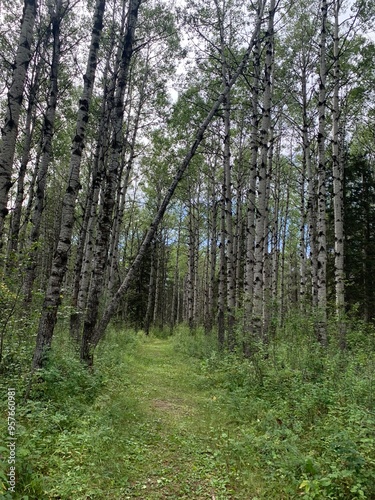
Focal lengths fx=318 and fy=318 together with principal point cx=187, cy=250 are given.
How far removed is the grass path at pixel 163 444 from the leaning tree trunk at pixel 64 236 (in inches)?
60.2

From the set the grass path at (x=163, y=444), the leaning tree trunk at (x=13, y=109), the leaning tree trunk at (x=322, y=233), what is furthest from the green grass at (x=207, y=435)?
the leaning tree trunk at (x=13, y=109)

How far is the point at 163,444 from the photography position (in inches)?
179

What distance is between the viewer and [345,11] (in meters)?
13.0

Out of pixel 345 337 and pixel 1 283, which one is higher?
pixel 1 283

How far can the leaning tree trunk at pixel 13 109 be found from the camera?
455cm

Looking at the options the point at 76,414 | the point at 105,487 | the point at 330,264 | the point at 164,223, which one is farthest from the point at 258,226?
the point at 164,223

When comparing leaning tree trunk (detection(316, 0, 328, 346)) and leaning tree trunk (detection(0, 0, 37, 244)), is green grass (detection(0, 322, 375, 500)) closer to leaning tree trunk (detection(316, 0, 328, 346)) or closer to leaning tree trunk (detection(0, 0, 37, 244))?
leaning tree trunk (detection(316, 0, 328, 346))

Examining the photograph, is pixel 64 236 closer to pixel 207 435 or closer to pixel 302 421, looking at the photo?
pixel 207 435

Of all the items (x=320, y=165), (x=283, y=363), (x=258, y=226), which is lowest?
(x=283, y=363)

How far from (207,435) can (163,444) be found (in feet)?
2.50

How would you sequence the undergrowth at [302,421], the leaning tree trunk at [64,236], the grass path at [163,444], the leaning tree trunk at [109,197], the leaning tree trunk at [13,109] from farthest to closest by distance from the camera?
the leaning tree trunk at [109,197] < the leaning tree trunk at [64,236] < the leaning tree trunk at [13,109] < the grass path at [163,444] < the undergrowth at [302,421]

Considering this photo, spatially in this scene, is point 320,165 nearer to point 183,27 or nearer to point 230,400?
point 183,27

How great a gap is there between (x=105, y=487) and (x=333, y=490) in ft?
7.68

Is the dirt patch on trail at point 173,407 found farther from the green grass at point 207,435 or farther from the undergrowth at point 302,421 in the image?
the undergrowth at point 302,421
